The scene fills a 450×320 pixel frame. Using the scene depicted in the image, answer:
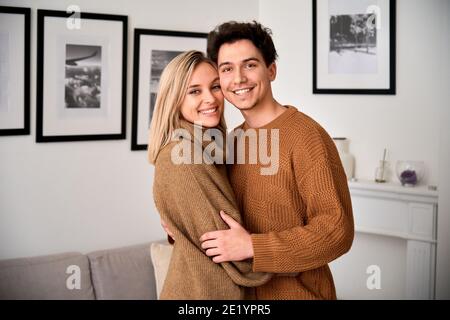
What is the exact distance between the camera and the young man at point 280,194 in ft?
4.42

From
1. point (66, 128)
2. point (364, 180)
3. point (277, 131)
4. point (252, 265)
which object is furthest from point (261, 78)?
point (364, 180)

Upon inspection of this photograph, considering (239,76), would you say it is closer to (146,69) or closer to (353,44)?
(146,69)

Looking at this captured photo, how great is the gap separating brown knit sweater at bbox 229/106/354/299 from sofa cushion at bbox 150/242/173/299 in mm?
963

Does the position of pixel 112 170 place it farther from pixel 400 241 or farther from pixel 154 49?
pixel 400 241

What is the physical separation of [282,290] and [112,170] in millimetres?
1455

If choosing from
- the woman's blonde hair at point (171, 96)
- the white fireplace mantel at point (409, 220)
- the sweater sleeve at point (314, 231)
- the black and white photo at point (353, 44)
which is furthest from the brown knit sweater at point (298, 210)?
the black and white photo at point (353, 44)

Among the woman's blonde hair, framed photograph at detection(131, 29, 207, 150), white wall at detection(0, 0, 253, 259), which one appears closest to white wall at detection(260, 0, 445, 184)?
white wall at detection(0, 0, 253, 259)

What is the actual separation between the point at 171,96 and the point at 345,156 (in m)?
1.57

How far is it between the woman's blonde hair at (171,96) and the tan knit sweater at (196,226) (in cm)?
11

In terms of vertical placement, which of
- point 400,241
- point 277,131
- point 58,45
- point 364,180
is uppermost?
point 58,45

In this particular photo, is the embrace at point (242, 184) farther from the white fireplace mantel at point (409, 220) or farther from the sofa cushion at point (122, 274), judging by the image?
the white fireplace mantel at point (409, 220)

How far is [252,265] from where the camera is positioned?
4.50 feet

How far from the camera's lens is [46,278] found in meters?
2.26

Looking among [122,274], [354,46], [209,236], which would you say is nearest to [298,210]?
[209,236]
